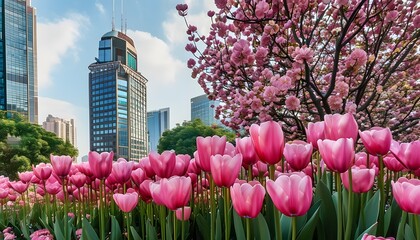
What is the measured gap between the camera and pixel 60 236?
1599 millimetres

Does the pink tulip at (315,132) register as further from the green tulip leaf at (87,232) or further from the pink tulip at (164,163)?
the green tulip leaf at (87,232)

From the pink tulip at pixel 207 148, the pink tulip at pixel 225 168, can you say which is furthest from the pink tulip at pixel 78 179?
the pink tulip at pixel 225 168

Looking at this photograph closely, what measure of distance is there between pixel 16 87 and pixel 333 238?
92.1m

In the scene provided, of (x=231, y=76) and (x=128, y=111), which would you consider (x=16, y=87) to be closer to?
(x=128, y=111)

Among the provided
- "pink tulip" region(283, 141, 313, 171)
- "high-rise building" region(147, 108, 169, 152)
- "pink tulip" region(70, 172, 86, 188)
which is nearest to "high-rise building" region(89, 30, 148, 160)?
"high-rise building" region(147, 108, 169, 152)

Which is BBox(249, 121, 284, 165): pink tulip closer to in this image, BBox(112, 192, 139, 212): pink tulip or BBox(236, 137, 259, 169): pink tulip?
BBox(236, 137, 259, 169): pink tulip

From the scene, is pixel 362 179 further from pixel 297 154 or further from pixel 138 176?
pixel 138 176

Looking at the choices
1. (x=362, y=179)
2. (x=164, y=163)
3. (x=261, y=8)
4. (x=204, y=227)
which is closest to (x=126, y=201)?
(x=164, y=163)

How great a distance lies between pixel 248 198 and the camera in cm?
90

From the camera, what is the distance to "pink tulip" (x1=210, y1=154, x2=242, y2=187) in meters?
1.00

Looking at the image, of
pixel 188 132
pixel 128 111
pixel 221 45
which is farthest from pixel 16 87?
pixel 221 45

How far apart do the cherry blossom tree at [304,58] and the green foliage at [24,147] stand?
24.3 metres

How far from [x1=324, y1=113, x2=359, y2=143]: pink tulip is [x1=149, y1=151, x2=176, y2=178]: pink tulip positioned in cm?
57

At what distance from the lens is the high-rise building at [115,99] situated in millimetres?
110188
